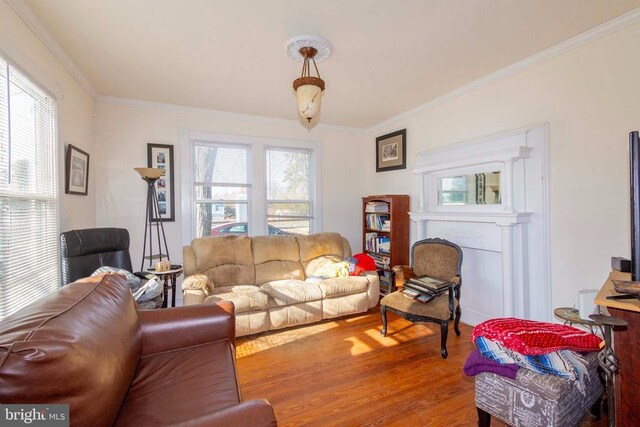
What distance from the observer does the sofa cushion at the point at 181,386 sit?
3.77ft

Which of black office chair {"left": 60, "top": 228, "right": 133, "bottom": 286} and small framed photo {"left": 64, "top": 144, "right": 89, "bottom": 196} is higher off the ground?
small framed photo {"left": 64, "top": 144, "right": 89, "bottom": 196}

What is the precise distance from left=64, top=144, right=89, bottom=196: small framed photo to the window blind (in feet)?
0.86

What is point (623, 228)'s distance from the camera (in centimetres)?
211

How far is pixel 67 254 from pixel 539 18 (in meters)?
3.91

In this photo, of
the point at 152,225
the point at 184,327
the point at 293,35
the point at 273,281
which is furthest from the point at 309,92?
the point at 152,225

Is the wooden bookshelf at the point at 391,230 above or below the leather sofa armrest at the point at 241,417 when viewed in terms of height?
above

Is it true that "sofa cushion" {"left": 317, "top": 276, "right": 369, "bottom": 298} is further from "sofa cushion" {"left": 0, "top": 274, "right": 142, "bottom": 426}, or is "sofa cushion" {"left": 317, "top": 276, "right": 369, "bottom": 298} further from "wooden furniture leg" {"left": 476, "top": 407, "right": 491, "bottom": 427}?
"sofa cushion" {"left": 0, "top": 274, "right": 142, "bottom": 426}

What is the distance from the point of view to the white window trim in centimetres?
380

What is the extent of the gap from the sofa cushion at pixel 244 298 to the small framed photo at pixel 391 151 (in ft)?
8.41

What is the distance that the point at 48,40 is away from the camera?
7.29 ft

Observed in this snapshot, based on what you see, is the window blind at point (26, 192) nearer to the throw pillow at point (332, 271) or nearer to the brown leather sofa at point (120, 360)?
the brown leather sofa at point (120, 360)

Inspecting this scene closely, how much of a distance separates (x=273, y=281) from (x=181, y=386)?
2141 mm

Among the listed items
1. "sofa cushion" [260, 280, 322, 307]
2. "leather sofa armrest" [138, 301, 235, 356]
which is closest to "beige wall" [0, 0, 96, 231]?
"leather sofa armrest" [138, 301, 235, 356]

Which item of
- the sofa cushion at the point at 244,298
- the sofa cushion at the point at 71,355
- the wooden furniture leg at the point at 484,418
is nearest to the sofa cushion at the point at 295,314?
the sofa cushion at the point at 244,298
